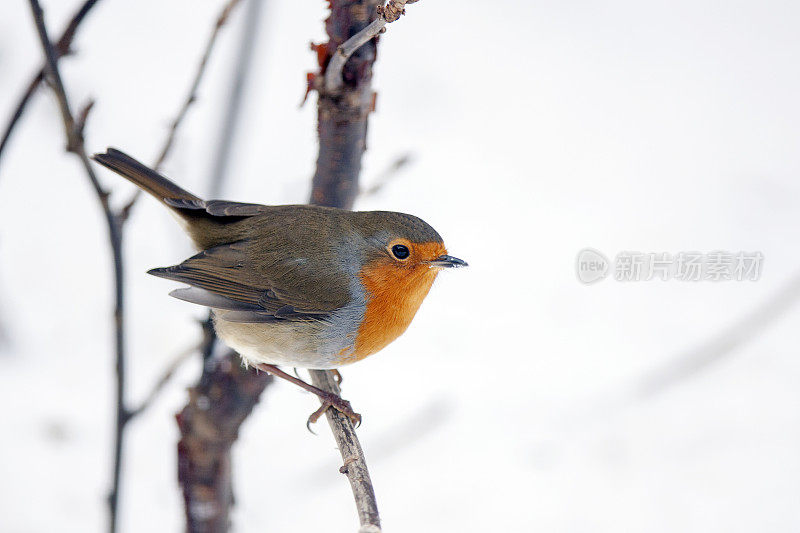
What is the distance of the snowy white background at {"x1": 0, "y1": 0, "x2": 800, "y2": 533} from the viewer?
4.25 metres

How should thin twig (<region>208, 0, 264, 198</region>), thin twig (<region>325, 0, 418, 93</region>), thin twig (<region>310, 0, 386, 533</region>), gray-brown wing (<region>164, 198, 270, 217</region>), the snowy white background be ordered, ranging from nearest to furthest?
thin twig (<region>325, 0, 418, 93</region>)
thin twig (<region>310, 0, 386, 533</region>)
gray-brown wing (<region>164, 198, 270, 217</region>)
thin twig (<region>208, 0, 264, 198</region>)
the snowy white background

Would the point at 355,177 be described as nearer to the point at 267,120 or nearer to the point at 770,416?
the point at 770,416

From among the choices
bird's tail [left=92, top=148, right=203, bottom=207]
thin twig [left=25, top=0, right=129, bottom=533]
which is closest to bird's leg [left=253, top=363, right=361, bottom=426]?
thin twig [left=25, top=0, right=129, bottom=533]

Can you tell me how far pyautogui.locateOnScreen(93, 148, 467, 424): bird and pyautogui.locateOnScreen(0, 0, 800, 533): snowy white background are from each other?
1.93 meters

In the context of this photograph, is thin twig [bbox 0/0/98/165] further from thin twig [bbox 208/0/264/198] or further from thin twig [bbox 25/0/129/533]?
thin twig [bbox 208/0/264/198]

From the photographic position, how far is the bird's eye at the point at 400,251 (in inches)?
98.3

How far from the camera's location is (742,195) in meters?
5.74

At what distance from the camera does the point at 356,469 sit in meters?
2.00

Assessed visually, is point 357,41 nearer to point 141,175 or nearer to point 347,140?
point 347,140

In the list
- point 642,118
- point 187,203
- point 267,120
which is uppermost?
point 267,120

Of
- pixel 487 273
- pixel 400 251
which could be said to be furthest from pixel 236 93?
pixel 487 273

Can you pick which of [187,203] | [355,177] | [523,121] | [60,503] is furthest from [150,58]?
[355,177]

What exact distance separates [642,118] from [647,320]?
199cm

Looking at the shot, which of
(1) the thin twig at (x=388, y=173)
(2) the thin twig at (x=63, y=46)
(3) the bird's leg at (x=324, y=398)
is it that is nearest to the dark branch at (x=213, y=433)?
(3) the bird's leg at (x=324, y=398)
